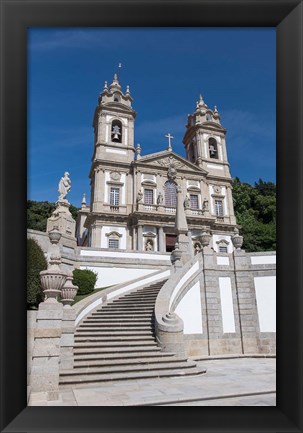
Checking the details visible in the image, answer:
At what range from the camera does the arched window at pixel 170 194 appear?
3152cm

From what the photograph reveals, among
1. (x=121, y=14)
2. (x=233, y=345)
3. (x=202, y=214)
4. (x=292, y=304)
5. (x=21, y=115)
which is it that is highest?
(x=202, y=214)

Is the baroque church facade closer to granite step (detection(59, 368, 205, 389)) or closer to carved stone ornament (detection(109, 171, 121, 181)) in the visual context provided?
carved stone ornament (detection(109, 171, 121, 181))

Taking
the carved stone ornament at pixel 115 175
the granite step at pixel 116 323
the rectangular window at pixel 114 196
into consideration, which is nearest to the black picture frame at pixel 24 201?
the granite step at pixel 116 323

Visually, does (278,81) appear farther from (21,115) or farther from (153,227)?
(153,227)

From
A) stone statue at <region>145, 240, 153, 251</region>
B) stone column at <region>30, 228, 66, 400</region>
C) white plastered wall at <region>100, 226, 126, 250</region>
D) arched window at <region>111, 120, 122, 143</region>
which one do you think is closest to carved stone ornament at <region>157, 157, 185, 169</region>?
arched window at <region>111, 120, 122, 143</region>

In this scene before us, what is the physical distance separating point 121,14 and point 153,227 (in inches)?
1038

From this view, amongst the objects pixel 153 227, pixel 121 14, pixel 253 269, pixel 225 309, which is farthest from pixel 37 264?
pixel 153 227

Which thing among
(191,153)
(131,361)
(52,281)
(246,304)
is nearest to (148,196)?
(191,153)

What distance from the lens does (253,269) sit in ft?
40.1

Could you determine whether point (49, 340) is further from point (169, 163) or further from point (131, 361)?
point (169, 163)

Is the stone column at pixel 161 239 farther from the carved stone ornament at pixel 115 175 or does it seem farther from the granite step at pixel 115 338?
the granite step at pixel 115 338

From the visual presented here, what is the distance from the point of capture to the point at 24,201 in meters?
2.95

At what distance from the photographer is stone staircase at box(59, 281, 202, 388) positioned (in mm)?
7018

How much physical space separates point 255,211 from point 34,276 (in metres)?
33.7
